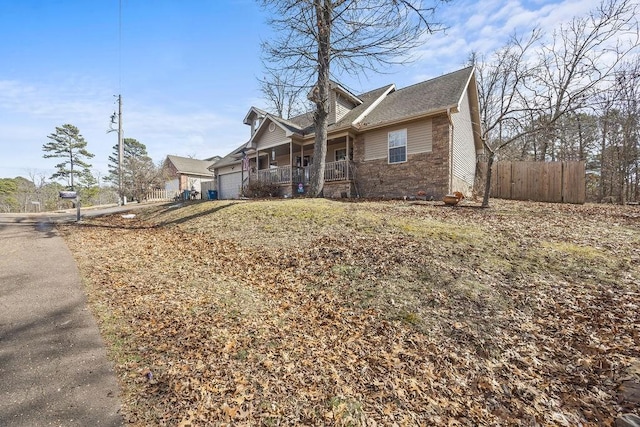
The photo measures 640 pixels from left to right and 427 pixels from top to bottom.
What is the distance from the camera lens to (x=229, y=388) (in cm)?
255

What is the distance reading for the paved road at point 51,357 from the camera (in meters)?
2.23

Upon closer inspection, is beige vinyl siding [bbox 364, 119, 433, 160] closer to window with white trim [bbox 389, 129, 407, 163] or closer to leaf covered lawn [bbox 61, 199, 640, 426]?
window with white trim [bbox 389, 129, 407, 163]

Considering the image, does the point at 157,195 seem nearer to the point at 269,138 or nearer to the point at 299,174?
the point at 269,138

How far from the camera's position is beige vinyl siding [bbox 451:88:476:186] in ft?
43.8

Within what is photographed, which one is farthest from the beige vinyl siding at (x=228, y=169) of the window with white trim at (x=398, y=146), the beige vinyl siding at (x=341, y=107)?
the window with white trim at (x=398, y=146)

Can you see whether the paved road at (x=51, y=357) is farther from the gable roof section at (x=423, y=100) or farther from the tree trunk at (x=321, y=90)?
the gable roof section at (x=423, y=100)

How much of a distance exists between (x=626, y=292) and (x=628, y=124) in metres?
18.4

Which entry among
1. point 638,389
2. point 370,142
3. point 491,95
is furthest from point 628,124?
point 638,389

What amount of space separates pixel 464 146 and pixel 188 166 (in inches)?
1271

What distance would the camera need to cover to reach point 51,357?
9.49 feet

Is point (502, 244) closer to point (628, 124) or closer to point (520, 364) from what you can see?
point (520, 364)

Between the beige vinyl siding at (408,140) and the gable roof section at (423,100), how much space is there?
1.92 feet

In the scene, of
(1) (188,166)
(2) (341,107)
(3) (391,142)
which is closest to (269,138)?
(2) (341,107)

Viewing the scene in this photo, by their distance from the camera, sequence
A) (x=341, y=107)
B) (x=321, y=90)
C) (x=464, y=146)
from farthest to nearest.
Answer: (x=341, y=107) → (x=464, y=146) → (x=321, y=90)
